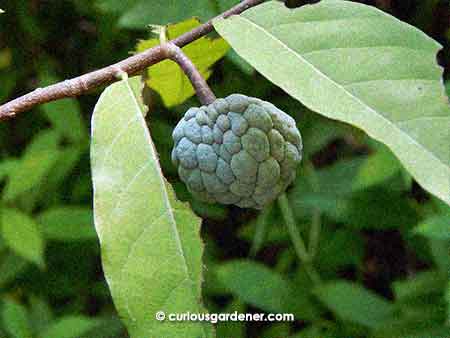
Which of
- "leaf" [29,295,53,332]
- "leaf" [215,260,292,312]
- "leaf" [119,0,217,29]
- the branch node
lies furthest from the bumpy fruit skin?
"leaf" [29,295,53,332]

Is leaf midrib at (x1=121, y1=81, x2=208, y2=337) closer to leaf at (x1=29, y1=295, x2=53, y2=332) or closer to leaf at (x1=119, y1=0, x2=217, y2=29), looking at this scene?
leaf at (x1=119, y1=0, x2=217, y2=29)

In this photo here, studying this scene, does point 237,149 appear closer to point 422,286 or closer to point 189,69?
point 189,69

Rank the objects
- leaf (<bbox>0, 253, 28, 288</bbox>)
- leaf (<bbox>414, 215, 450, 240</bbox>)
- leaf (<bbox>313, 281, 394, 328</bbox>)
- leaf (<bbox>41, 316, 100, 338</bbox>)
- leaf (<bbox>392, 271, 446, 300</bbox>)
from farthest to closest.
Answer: leaf (<bbox>0, 253, 28, 288</bbox>) < leaf (<bbox>313, 281, 394, 328</bbox>) < leaf (<bbox>392, 271, 446, 300</bbox>) < leaf (<bbox>41, 316, 100, 338</bbox>) < leaf (<bbox>414, 215, 450, 240</bbox>)

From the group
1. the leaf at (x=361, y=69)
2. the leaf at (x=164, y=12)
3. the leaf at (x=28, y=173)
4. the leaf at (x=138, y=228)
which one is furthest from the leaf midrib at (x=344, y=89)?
the leaf at (x=28, y=173)

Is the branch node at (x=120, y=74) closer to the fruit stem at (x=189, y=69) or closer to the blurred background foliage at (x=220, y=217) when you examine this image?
the fruit stem at (x=189, y=69)

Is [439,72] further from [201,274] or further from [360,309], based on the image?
[360,309]

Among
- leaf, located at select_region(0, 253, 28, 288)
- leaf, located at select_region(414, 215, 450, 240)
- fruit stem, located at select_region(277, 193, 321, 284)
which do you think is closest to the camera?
leaf, located at select_region(414, 215, 450, 240)
